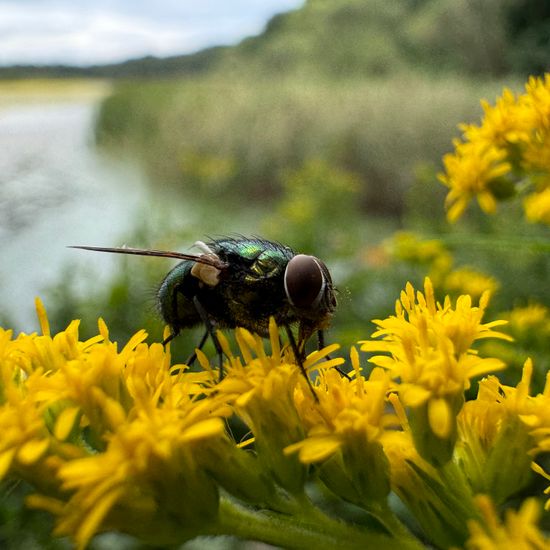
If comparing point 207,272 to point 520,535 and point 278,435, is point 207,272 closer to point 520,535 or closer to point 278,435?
point 278,435

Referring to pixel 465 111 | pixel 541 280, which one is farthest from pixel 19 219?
pixel 541 280

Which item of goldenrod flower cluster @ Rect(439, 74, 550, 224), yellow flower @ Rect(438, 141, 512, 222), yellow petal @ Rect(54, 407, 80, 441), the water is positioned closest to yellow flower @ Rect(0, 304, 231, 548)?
yellow petal @ Rect(54, 407, 80, 441)

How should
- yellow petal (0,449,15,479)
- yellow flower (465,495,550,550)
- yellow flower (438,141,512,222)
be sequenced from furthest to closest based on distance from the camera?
yellow flower (438,141,512,222), yellow petal (0,449,15,479), yellow flower (465,495,550,550)

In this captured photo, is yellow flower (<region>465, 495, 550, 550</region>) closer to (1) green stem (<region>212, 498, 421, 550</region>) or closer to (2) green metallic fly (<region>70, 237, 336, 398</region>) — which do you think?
(1) green stem (<region>212, 498, 421, 550</region>)

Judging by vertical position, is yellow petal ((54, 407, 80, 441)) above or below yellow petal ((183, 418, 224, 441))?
above

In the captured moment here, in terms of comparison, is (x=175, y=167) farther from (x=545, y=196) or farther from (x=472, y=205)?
(x=545, y=196)

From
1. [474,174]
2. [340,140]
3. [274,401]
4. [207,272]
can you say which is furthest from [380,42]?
[274,401]
